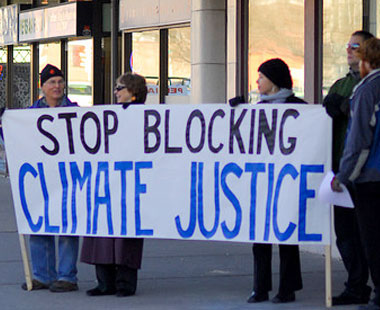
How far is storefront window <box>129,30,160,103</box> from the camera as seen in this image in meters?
15.4

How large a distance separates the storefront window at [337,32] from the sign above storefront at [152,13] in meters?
3.40

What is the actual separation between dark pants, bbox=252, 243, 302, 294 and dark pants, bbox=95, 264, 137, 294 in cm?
95

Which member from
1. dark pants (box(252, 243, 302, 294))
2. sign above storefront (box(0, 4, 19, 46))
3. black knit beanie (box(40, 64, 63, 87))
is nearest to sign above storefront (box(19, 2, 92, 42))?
sign above storefront (box(0, 4, 19, 46))

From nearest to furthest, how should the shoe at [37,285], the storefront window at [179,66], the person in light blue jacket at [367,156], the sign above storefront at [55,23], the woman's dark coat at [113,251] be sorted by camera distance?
1. the person in light blue jacket at [367,156]
2. the woman's dark coat at [113,251]
3. the shoe at [37,285]
4. the storefront window at [179,66]
5. the sign above storefront at [55,23]

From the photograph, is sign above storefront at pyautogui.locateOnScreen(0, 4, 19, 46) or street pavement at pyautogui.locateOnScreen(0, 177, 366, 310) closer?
street pavement at pyautogui.locateOnScreen(0, 177, 366, 310)

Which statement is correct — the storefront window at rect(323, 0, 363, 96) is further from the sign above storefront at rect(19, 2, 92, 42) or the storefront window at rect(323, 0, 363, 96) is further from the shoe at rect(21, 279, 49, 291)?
the sign above storefront at rect(19, 2, 92, 42)

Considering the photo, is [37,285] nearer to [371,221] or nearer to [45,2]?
[371,221]

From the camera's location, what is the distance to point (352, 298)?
7.00m

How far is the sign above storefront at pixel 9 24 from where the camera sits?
21.2 meters

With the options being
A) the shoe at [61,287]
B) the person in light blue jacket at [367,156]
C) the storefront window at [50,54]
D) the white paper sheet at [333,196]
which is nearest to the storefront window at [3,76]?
the storefront window at [50,54]

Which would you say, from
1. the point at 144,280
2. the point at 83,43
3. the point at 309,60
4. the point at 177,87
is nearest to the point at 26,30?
the point at 83,43

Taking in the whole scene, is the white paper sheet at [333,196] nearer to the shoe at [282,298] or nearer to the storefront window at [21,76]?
the shoe at [282,298]

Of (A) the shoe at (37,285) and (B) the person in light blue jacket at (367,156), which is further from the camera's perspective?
(A) the shoe at (37,285)

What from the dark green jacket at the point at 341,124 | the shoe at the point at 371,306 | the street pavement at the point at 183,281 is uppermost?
the dark green jacket at the point at 341,124
